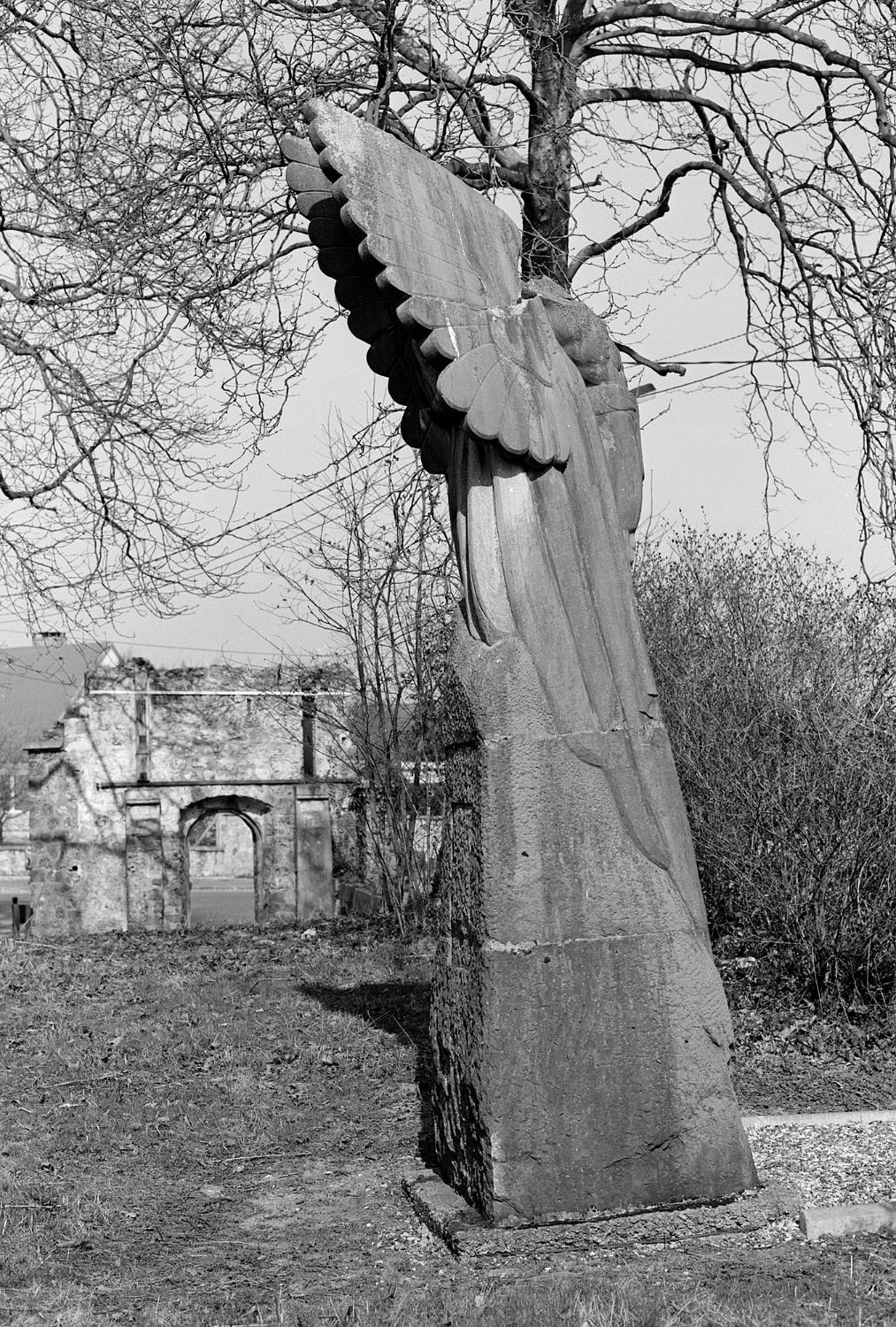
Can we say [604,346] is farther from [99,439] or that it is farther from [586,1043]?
[99,439]

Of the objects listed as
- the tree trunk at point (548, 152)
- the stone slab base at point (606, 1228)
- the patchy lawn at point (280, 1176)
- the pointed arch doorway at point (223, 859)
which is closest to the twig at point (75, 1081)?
the patchy lawn at point (280, 1176)

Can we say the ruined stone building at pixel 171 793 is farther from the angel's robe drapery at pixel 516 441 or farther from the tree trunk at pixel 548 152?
the angel's robe drapery at pixel 516 441

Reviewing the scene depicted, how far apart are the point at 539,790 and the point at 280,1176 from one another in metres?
2.02

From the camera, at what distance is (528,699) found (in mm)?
4359

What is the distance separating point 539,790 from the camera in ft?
Answer: 14.1

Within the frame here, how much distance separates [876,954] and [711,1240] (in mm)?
4013

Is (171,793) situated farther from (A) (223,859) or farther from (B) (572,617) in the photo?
(B) (572,617)

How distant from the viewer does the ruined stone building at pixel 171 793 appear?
854 inches

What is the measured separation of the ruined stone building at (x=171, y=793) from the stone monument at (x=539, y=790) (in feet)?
56.0

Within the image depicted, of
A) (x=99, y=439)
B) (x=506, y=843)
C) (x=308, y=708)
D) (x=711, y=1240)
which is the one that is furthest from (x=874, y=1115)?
(x=308, y=708)

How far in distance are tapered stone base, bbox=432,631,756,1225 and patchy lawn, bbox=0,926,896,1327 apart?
28cm

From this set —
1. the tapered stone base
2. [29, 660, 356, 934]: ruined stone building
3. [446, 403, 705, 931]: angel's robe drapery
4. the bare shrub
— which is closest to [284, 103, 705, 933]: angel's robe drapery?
[446, 403, 705, 931]: angel's robe drapery

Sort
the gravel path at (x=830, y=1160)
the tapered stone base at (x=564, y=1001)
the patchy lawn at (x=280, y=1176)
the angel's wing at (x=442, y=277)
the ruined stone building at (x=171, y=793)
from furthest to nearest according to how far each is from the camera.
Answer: the ruined stone building at (x=171, y=793)
the gravel path at (x=830, y=1160)
the angel's wing at (x=442, y=277)
the tapered stone base at (x=564, y=1001)
the patchy lawn at (x=280, y=1176)

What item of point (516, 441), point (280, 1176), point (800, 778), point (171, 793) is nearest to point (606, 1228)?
point (280, 1176)
